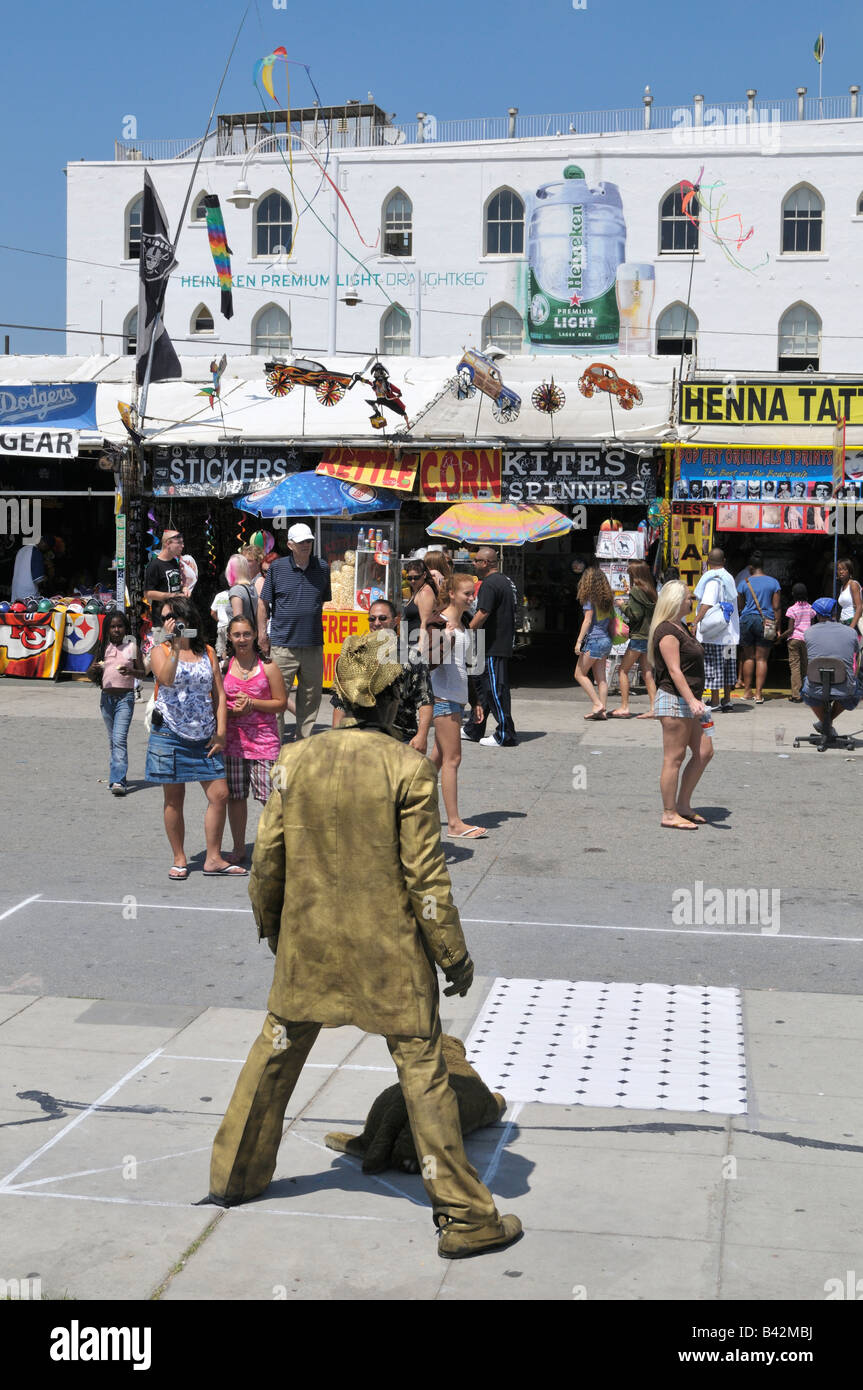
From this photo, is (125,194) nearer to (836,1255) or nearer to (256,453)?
(256,453)

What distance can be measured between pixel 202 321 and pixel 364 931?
5023 centimetres

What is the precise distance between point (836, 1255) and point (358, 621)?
44.3 feet

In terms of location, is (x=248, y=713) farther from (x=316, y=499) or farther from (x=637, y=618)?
(x=316, y=499)

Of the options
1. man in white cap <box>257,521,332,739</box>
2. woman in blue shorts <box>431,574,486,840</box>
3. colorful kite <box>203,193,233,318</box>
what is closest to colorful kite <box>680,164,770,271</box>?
colorful kite <box>203,193,233,318</box>

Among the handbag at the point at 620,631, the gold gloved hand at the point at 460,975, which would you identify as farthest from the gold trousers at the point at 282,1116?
Result: the handbag at the point at 620,631

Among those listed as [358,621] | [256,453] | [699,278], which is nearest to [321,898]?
[358,621]

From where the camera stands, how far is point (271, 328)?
52125mm

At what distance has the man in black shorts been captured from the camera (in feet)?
44.0

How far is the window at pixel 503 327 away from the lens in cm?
4938

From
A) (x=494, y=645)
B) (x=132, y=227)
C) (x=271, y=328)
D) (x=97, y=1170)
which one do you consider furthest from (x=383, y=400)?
(x=132, y=227)

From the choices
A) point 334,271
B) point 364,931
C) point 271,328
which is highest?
point 334,271

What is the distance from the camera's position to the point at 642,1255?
4348 millimetres

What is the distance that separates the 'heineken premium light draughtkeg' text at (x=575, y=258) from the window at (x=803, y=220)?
506 cm

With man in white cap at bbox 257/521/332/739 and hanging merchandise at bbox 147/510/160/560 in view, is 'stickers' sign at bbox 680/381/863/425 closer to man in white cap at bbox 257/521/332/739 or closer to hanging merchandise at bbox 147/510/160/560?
hanging merchandise at bbox 147/510/160/560
